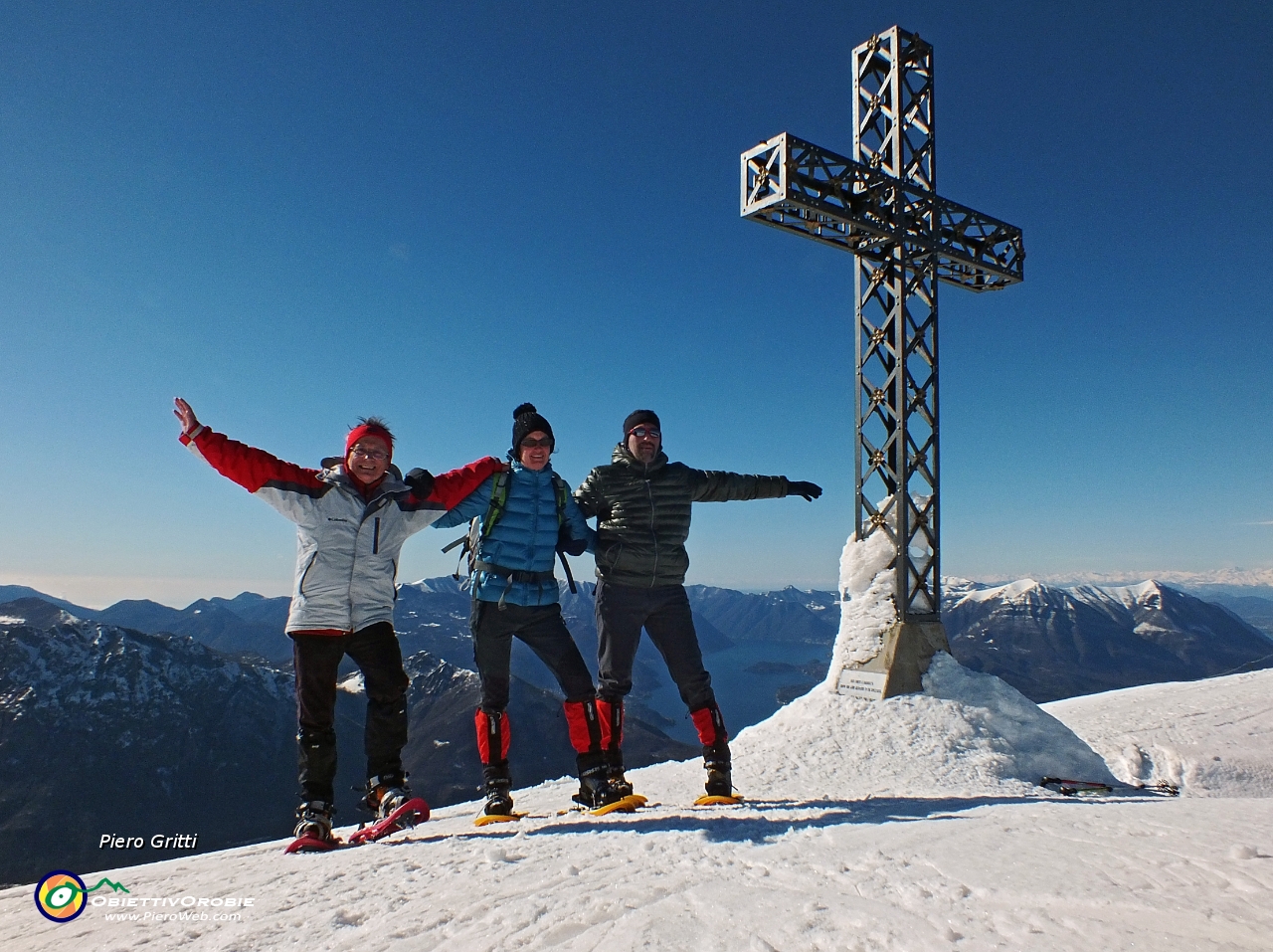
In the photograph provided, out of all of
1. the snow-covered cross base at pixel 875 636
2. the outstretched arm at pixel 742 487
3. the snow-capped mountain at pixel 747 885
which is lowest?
the snow-capped mountain at pixel 747 885

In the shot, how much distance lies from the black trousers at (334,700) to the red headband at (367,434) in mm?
1218

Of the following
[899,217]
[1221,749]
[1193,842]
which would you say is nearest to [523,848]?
[1193,842]

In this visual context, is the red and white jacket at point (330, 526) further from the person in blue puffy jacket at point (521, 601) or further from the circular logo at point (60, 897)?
the circular logo at point (60, 897)

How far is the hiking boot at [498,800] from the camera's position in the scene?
4762 mm

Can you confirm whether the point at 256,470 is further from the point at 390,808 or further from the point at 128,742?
the point at 128,742

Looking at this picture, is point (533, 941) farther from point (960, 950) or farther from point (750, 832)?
point (750, 832)

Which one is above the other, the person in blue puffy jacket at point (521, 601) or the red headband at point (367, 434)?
the red headband at point (367, 434)

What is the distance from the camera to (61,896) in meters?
3.14

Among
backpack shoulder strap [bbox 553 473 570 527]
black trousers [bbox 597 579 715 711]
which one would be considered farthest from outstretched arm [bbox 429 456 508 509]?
black trousers [bbox 597 579 715 711]

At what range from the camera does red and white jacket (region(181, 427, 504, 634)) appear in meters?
4.30

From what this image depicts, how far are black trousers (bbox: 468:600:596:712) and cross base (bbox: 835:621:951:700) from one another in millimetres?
4541

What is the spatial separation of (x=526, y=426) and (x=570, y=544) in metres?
0.97

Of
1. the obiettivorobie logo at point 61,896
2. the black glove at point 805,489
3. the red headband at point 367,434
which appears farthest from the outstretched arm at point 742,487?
the obiettivorobie logo at point 61,896

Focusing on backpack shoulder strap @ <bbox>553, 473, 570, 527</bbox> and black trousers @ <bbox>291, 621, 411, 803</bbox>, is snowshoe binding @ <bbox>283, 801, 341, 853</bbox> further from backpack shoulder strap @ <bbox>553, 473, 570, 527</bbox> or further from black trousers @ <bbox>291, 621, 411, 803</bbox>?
backpack shoulder strap @ <bbox>553, 473, 570, 527</bbox>
